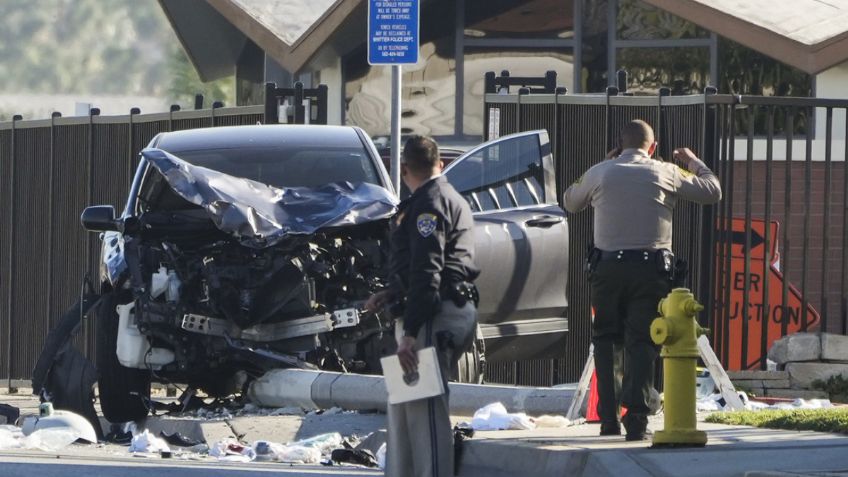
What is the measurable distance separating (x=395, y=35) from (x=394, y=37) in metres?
0.02

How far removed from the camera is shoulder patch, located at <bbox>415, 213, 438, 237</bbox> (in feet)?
26.7

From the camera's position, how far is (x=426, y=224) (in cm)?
815

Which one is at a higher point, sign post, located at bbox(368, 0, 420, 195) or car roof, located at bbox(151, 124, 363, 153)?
sign post, located at bbox(368, 0, 420, 195)

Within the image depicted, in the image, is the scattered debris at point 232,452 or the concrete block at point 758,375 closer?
the scattered debris at point 232,452

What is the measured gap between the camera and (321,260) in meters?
11.9

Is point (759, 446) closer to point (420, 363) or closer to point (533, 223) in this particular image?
point (420, 363)

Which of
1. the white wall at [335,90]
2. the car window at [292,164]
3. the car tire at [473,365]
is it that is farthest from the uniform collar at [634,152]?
the white wall at [335,90]

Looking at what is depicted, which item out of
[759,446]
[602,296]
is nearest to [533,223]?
[602,296]

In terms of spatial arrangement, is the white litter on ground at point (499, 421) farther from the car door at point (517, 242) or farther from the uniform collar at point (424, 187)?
the uniform collar at point (424, 187)

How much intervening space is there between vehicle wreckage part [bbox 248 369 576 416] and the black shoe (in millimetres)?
1417

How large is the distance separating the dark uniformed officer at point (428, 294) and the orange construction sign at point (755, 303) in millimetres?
5719

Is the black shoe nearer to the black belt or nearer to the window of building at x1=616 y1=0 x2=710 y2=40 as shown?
the black belt

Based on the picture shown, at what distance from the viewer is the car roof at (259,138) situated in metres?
13.2

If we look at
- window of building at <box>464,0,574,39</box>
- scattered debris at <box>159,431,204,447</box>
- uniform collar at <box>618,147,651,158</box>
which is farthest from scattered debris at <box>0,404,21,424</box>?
window of building at <box>464,0,574,39</box>
